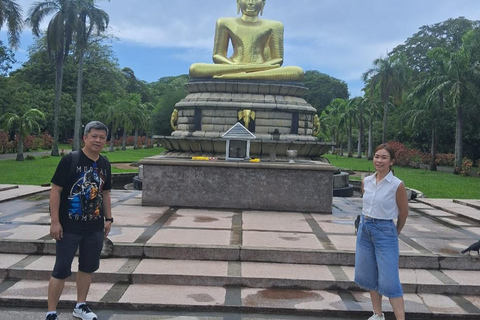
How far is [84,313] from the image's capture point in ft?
13.4

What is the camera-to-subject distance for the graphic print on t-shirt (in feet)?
12.6

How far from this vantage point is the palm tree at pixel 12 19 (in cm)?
2081

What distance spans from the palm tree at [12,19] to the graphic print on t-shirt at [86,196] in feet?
65.0

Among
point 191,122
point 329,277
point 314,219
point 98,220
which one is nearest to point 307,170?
point 314,219

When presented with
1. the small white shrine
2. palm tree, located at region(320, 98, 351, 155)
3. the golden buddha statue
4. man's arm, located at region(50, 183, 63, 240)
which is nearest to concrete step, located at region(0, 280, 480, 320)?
man's arm, located at region(50, 183, 63, 240)

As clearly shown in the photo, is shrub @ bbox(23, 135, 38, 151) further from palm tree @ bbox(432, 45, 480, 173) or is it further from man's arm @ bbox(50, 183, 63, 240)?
man's arm @ bbox(50, 183, 63, 240)

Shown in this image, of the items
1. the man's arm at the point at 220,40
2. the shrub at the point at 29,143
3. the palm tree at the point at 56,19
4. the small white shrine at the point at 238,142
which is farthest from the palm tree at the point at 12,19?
the small white shrine at the point at 238,142

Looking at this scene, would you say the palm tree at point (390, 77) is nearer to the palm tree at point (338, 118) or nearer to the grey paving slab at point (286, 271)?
the palm tree at point (338, 118)

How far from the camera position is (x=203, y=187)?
355 inches

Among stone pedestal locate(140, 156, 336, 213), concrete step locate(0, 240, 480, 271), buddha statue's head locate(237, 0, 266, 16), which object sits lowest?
concrete step locate(0, 240, 480, 271)

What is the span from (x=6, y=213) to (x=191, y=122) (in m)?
7.32

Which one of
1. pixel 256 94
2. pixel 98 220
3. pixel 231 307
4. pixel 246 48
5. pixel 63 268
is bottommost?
pixel 231 307

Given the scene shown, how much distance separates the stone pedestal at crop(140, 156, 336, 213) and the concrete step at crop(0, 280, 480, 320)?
4.02m

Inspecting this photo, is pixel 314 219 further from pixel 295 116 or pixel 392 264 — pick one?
pixel 295 116
